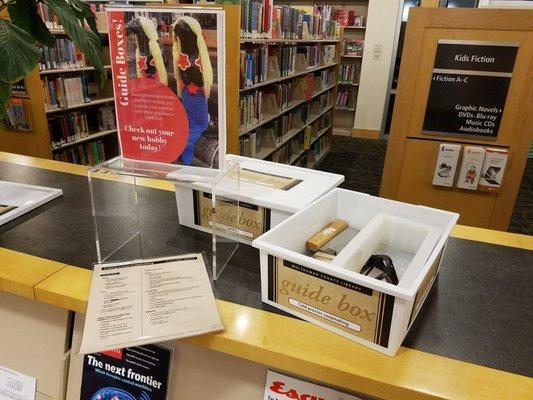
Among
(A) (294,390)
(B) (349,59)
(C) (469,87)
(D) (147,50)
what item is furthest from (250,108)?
(B) (349,59)

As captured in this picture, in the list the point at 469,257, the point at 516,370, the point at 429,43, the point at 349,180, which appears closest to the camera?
the point at 516,370

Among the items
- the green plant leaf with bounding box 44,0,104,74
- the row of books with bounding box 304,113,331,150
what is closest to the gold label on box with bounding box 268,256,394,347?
the green plant leaf with bounding box 44,0,104,74

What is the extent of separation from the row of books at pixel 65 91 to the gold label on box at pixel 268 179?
2.94 m

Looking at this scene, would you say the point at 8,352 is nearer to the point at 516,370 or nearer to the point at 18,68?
the point at 18,68

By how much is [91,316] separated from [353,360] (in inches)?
18.0

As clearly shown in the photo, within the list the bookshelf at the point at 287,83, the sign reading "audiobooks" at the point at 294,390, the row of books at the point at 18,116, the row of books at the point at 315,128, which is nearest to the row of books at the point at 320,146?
the bookshelf at the point at 287,83

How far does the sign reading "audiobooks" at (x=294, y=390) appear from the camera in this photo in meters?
0.75

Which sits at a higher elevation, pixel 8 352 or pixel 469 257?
pixel 469 257

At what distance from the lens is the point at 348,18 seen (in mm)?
6410

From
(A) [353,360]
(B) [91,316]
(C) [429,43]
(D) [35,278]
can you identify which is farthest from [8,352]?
(C) [429,43]

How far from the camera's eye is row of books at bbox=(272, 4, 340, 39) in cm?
347

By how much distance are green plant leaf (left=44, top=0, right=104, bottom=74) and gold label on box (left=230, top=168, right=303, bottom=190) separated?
0.50 m

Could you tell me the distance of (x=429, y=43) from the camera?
1.79 m

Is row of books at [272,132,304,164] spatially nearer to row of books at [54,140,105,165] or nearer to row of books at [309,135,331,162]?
row of books at [309,135,331,162]
